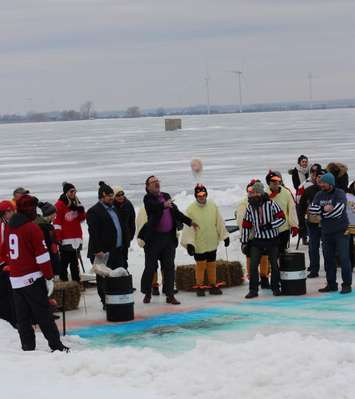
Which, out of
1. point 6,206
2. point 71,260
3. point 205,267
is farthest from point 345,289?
point 6,206

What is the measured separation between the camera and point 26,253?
9.16m

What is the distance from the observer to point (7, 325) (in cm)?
1052

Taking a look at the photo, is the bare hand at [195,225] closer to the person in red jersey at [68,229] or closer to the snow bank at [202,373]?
the person in red jersey at [68,229]

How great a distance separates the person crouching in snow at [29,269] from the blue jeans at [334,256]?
14.9 feet

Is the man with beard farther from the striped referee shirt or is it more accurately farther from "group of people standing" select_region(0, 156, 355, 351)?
the striped referee shirt

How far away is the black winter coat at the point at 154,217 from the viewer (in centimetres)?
1243

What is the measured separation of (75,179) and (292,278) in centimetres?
2734

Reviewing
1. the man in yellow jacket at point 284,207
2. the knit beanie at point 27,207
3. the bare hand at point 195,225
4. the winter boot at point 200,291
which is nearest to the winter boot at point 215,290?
the winter boot at point 200,291

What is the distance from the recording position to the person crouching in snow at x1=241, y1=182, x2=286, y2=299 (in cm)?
1262

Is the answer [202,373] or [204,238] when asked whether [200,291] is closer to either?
[204,238]

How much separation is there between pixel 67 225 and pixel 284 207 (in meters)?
3.02

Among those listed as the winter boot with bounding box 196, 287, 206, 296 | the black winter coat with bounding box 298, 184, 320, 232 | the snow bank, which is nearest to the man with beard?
the winter boot with bounding box 196, 287, 206, 296

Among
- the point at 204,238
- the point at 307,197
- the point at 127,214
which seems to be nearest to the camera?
the point at 204,238

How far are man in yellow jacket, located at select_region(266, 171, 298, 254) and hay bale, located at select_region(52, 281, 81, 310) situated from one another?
2.87 metres
